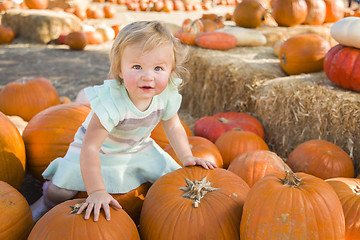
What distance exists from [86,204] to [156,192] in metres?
0.34

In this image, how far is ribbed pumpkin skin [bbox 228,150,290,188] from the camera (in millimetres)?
2164

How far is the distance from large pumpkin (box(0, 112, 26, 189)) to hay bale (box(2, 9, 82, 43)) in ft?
22.0

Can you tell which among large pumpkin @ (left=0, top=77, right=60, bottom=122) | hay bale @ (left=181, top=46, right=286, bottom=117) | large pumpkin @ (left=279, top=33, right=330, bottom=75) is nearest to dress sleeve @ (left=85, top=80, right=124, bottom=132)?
large pumpkin @ (left=0, top=77, right=60, bottom=122)

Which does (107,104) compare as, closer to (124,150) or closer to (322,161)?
(124,150)

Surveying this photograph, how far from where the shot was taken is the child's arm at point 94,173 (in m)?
1.50

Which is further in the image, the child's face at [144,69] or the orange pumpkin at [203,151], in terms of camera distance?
the orange pumpkin at [203,151]

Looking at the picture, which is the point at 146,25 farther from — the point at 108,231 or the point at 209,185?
the point at 108,231

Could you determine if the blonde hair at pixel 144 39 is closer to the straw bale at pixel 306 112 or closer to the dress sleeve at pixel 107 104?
the dress sleeve at pixel 107 104

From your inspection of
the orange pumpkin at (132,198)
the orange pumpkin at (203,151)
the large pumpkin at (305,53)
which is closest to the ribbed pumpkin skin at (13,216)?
the orange pumpkin at (132,198)

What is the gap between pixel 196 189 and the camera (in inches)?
62.3

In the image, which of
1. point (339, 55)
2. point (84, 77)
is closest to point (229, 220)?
point (339, 55)

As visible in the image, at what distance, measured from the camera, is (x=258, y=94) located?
3.54 m

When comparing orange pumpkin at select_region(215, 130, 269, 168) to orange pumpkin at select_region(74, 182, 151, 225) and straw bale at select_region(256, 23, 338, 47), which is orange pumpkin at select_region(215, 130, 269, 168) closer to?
orange pumpkin at select_region(74, 182, 151, 225)

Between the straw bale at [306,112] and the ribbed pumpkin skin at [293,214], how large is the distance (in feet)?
5.12
